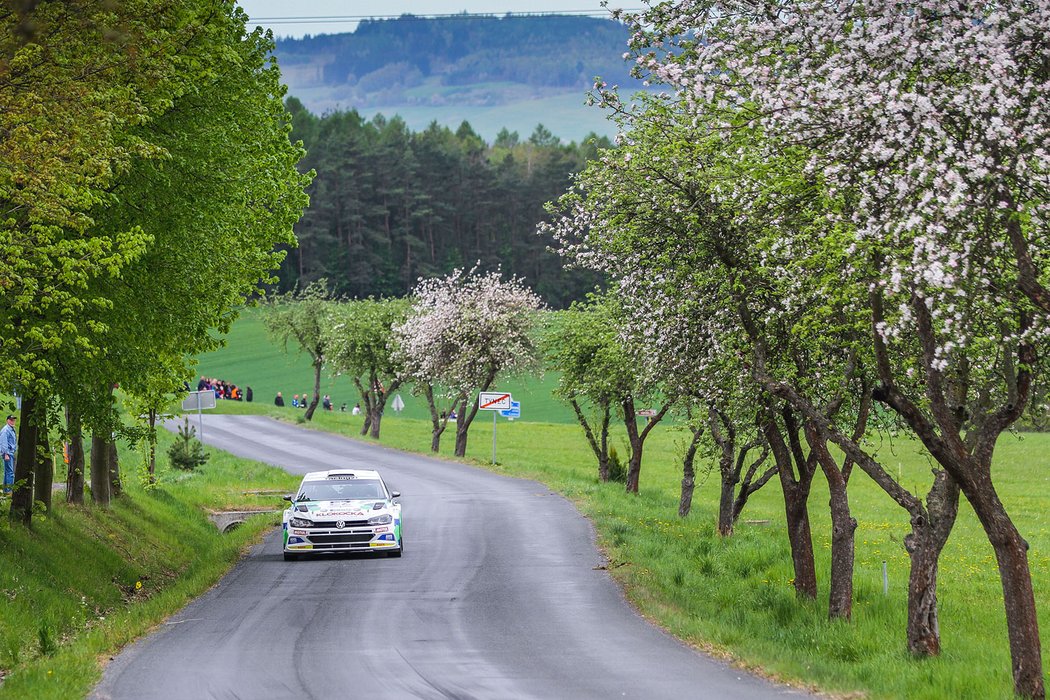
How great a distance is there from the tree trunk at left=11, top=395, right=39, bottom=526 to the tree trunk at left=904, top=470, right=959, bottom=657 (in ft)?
40.5

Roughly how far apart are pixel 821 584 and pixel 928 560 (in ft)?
27.0

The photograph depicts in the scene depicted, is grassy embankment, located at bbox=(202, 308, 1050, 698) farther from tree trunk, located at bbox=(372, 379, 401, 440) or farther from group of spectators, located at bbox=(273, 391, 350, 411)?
group of spectators, located at bbox=(273, 391, 350, 411)

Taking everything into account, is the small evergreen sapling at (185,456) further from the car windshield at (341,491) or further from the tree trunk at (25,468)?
the tree trunk at (25,468)

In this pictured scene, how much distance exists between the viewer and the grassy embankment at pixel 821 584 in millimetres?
12930

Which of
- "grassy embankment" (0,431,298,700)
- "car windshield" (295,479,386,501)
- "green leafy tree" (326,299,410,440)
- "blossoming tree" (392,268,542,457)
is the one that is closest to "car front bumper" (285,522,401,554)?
"car windshield" (295,479,386,501)

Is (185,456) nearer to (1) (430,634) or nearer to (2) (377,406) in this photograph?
(2) (377,406)

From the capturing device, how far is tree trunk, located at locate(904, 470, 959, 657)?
1413cm

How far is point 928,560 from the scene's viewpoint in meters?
14.1

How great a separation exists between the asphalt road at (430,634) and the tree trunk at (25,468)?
318 centimetres

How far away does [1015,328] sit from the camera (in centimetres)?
1139

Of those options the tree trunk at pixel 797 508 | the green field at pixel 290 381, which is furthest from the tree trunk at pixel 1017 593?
the green field at pixel 290 381

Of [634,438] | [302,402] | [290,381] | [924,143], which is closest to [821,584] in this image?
[924,143]

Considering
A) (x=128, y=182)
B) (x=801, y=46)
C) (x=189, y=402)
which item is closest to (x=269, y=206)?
(x=128, y=182)

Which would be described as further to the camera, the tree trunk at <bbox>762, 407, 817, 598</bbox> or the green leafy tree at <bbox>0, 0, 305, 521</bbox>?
the tree trunk at <bbox>762, 407, 817, 598</bbox>
